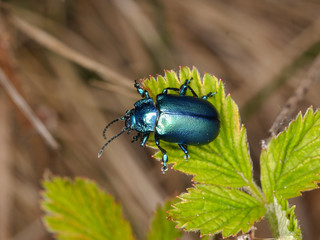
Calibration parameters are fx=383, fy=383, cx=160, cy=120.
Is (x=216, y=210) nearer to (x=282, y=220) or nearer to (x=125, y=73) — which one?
(x=282, y=220)

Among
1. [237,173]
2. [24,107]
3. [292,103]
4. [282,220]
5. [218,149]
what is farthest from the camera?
[24,107]

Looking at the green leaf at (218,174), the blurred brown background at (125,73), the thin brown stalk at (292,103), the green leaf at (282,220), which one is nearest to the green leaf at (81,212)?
the green leaf at (218,174)

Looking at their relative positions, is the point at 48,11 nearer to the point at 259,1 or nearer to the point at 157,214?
the point at 259,1

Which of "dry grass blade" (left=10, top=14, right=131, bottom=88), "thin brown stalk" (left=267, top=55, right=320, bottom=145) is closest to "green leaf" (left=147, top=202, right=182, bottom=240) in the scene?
"thin brown stalk" (left=267, top=55, right=320, bottom=145)

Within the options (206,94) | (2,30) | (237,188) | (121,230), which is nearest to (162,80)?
(206,94)

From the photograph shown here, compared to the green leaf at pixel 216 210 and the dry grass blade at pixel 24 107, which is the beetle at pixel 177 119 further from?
the dry grass blade at pixel 24 107

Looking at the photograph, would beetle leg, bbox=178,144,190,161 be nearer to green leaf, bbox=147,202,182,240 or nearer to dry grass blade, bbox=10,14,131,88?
green leaf, bbox=147,202,182,240

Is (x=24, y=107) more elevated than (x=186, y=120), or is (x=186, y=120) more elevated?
(x=24, y=107)

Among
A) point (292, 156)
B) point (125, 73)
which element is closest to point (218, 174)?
point (292, 156)

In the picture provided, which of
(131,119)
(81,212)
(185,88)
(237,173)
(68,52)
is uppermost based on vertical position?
(68,52)
